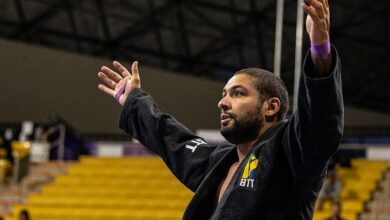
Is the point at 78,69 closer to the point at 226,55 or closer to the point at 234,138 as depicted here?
the point at 226,55

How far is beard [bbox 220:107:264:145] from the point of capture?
2.21 metres

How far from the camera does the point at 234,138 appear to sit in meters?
2.23

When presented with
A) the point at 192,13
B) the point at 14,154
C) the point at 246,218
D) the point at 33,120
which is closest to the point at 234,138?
the point at 246,218

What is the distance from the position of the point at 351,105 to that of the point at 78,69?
19.5 feet

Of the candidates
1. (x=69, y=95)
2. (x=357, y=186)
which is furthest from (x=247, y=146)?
(x=69, y=95)

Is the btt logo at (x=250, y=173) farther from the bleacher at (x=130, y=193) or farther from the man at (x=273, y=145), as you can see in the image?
the bleacher at (x=130, y=193)

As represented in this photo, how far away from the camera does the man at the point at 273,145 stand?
197 cm

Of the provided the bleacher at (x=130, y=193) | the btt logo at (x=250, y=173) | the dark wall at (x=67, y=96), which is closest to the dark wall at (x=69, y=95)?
the dark wall at (x=67, y=96)

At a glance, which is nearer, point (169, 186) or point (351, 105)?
point (169, 186)

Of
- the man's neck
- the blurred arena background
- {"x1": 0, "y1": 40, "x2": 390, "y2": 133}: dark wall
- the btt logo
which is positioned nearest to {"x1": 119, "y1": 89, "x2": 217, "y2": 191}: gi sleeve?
the man's neck

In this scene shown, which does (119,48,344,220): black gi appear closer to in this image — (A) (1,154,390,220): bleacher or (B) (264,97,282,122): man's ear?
(B) (264,97,282,122): man's ear

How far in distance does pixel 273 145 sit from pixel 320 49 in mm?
320

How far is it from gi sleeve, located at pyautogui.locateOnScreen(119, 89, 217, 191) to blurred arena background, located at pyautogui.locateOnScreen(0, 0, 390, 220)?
903 cm

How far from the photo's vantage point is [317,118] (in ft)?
6.47
